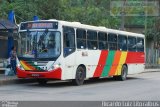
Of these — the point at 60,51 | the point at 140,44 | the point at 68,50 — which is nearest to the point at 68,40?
the point at 68,50

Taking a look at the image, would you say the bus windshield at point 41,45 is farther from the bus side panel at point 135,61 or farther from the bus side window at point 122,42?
the bus side panel at point 135,61

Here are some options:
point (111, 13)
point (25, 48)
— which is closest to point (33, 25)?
point (25, 48)

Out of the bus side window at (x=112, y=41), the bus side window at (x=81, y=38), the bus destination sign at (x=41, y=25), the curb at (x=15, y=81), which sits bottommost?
the curb at (x=15, y=81)

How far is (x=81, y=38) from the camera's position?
22000 mm

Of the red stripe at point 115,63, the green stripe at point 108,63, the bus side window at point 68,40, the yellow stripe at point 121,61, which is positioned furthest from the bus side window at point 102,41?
the bus side window at point 68,40

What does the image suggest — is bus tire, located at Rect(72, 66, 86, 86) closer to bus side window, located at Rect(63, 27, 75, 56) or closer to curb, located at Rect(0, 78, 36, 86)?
bus side window, located at Rect(63, 27, 75, 56)

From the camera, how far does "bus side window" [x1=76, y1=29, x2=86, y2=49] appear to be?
71.2 feet

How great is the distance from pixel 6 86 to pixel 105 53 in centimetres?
604

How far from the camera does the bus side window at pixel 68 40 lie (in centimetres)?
2065

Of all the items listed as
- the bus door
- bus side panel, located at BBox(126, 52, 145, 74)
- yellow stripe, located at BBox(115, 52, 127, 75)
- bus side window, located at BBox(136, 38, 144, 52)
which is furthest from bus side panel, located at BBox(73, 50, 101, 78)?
bus side window, located at BBox(136, 38, 144, 52)

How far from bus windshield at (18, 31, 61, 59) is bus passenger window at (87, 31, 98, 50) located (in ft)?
8.56

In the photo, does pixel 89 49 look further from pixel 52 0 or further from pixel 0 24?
pixel 52 0

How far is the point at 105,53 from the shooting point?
24531 millimetres

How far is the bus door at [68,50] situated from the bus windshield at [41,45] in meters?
0.39
